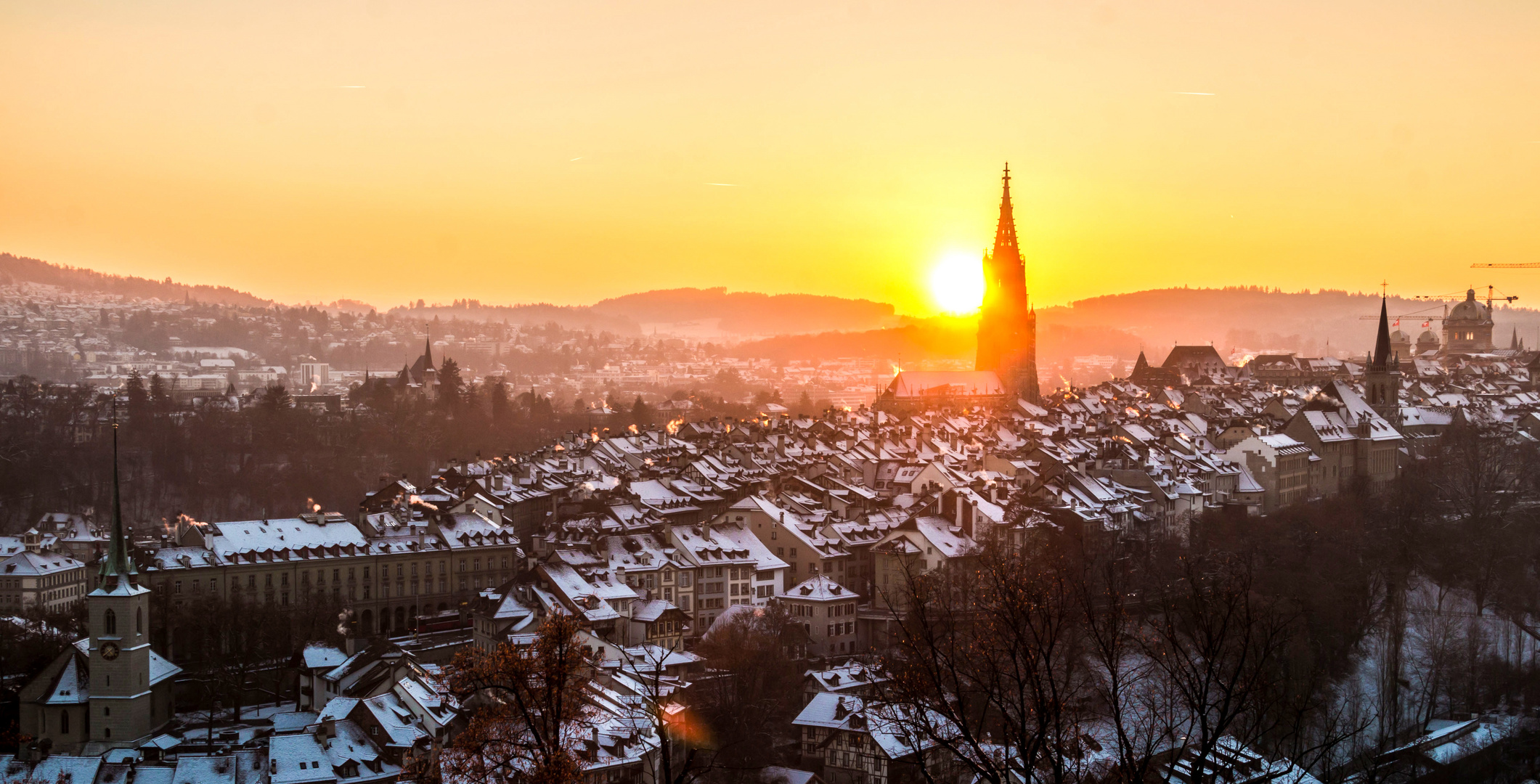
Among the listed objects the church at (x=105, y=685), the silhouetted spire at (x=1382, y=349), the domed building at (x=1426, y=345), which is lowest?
the church at (x=105, y=685)

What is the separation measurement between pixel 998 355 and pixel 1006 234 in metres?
8.59

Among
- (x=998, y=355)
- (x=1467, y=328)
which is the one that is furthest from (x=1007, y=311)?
(x=1467, y=328)

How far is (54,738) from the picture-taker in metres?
39.4

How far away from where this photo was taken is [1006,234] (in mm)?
109562

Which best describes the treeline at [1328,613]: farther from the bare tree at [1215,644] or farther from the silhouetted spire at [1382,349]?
the silhouetted spire at [1382,349]

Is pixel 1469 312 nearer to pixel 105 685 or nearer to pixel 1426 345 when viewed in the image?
pixel 1426 345

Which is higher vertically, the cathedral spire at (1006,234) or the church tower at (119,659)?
the cathedral spire at (1006,234)

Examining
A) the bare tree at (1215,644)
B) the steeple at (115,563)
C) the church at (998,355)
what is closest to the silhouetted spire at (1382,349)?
the church at (998,355)

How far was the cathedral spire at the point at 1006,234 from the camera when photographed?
10875 centimetres

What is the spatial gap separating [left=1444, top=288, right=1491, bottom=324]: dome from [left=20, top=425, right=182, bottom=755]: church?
138543 mm

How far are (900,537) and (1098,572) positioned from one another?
7.25 meters

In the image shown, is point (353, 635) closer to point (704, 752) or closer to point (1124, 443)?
point (704, 752)

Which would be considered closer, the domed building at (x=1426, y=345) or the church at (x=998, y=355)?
the church at (x=998, y=355)

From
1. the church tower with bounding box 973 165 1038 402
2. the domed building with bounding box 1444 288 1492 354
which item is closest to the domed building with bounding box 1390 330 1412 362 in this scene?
the domed building with bounding box 1444 288 1492 354
